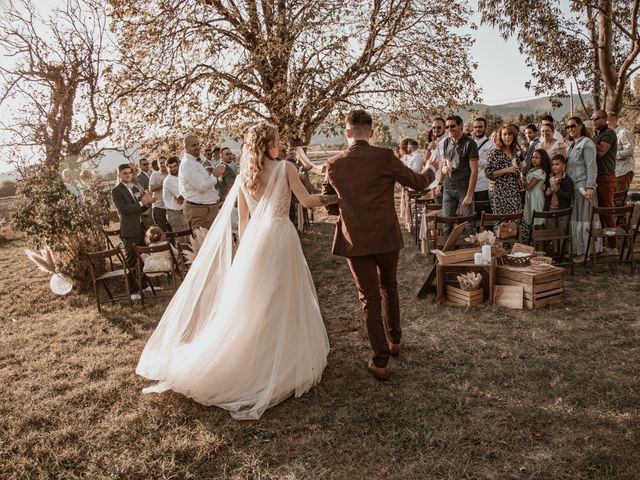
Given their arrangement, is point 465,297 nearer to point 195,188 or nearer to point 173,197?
point 195,188

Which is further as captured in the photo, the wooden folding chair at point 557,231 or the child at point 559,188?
the child at point 559,188

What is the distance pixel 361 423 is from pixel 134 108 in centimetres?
1020

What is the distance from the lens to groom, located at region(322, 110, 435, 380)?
369 cm

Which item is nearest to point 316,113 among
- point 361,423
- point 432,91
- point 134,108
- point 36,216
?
point 432,91

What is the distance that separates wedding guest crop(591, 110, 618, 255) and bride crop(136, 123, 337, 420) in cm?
530

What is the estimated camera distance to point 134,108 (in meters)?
11.3

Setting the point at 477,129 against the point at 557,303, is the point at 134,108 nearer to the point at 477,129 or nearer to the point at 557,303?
the point at 477,129

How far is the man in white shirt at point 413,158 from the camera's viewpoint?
9.99 metres

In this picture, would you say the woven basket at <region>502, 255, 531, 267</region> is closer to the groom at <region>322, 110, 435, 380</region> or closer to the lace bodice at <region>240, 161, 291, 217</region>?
the groom at <region>322, 110, 435, 380</region>

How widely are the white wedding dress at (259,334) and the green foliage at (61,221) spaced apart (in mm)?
4448

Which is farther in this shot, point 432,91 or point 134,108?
point 432,91

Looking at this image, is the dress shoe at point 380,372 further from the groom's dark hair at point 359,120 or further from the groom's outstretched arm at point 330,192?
the groom's dark hair at point 359,120

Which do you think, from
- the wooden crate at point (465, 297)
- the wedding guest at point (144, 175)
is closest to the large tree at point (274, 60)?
the wedding guest at point (144, 175)

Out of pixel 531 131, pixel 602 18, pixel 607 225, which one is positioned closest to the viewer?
pixel 607 225
